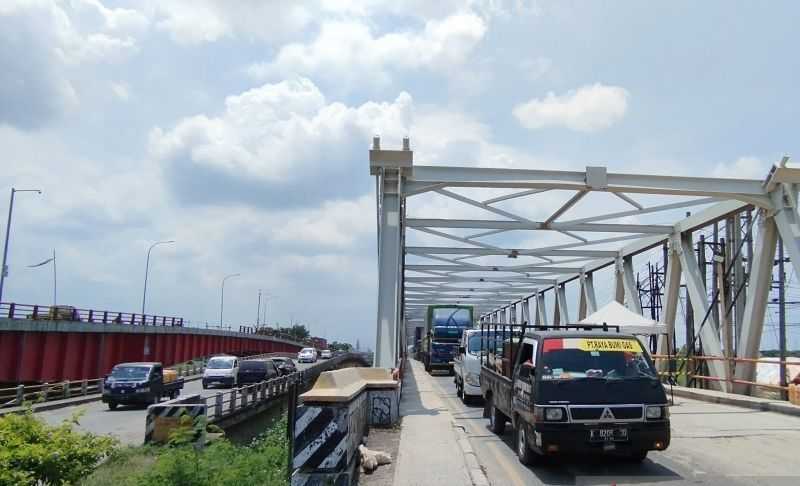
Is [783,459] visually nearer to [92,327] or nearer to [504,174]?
[504,174]

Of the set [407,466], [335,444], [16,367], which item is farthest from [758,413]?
[16,367]

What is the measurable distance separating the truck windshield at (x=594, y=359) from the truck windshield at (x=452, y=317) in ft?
98.3

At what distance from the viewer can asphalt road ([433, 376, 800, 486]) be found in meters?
8.74

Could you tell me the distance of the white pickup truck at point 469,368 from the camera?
20250mm

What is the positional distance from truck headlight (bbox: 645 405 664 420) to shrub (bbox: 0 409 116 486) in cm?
692

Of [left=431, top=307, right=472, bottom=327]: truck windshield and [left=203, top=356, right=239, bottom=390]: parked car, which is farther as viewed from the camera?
[left=431, top=307, right=472, bottom=327]: truck windshield

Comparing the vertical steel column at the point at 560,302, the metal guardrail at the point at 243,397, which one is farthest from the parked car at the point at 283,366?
the vertical steel column at the point at 560,302

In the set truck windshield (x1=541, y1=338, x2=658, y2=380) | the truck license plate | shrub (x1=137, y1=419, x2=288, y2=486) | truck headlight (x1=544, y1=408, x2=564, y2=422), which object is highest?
truck windshield (x1=541, y1=338, x2=658, y2=380)

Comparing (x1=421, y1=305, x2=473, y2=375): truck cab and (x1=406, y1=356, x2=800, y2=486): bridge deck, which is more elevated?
(x1=421, y1=305, x2=473, y2=375): truck cab

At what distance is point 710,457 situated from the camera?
1022cm

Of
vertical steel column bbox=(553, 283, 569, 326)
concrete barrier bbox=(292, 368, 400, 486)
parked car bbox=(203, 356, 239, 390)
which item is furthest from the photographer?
vertical steel column bbox=(553, 283, 569, 326)

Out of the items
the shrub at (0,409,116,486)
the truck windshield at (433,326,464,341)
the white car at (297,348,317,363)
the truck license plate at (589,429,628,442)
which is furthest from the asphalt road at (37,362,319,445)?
the white car at (297,348,317,363)

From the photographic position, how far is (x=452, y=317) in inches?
1581

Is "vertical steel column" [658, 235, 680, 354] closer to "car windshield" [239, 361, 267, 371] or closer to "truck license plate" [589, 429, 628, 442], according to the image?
"truck license plate" [589, 429, 628, 442]
